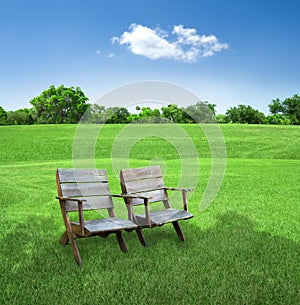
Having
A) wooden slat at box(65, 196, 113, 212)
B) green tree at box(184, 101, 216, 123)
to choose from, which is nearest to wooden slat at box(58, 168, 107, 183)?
wooden slat at box(65, 196, 113, 212)

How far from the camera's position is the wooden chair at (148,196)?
4.94 metres

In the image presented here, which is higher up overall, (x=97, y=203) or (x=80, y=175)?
(x=80, y=175)

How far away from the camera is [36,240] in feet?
17.5

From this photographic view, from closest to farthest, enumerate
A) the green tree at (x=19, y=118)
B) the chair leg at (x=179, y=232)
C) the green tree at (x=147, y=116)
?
the chair leg at (x=179, y=232) → the green tree at (x=147, y=116) → the green tree at (x=19, y=118)

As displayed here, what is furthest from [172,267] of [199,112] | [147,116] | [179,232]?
[199,112]

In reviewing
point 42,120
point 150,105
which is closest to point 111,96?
point 150,105

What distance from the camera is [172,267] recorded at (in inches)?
167

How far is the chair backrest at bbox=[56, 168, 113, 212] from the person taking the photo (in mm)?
4969

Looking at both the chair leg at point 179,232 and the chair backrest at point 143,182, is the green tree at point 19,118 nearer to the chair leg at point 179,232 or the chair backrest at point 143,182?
the chair backrest at point 143,182

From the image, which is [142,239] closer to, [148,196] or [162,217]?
[162,217]

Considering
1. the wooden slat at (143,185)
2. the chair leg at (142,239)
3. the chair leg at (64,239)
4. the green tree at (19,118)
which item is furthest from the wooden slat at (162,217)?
the green tree at (19,118)

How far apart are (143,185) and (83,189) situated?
904 millimetres

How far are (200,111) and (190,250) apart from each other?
9.56ft

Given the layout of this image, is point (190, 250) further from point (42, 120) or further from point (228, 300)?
point (42, 120)
